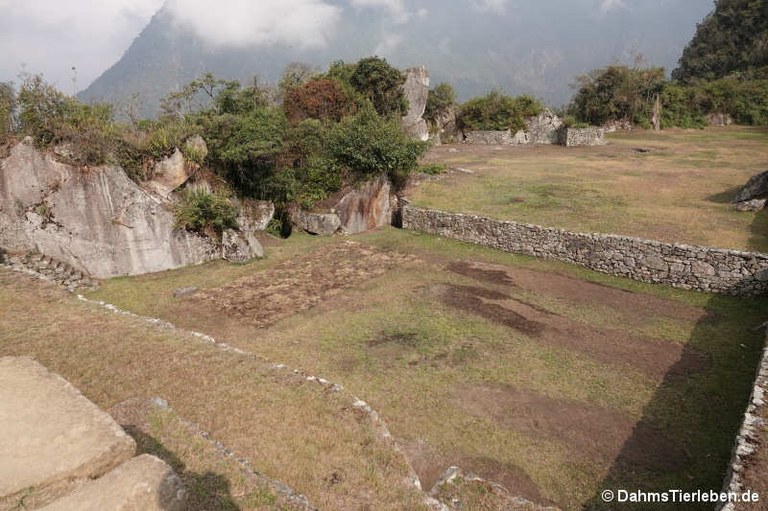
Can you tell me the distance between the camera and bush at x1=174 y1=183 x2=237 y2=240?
59.0 ft

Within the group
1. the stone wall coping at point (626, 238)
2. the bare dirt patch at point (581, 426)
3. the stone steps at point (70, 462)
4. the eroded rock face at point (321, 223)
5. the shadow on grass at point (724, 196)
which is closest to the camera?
the stone steps at point (70, 462)

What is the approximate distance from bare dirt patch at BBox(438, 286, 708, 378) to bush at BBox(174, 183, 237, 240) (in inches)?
389

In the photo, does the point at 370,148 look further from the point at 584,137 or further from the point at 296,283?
the point at 584,137

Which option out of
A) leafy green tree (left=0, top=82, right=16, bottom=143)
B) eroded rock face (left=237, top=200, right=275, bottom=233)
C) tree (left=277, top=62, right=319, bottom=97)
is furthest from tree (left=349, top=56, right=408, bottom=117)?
leafy green tree (left=0, top=82, right=16, bottom=143)

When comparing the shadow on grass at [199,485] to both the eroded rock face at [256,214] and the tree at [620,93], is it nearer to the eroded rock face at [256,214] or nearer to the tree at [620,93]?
the eroded rock face at [256,214]

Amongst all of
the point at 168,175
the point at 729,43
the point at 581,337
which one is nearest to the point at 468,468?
the point at 581,337

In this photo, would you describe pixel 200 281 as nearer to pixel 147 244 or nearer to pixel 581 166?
pixel 147 244

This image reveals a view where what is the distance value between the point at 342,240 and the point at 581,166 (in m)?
18.9

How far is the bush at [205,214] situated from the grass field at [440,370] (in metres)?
2.77

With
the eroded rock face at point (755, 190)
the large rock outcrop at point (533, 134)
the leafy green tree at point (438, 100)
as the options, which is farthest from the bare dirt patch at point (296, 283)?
the leafy green tree at point (438, 100)

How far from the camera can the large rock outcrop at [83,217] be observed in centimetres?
1564

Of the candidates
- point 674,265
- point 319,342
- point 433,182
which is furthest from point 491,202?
point 319,342

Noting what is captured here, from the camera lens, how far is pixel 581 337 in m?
11.7

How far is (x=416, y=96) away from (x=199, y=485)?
40.5m
